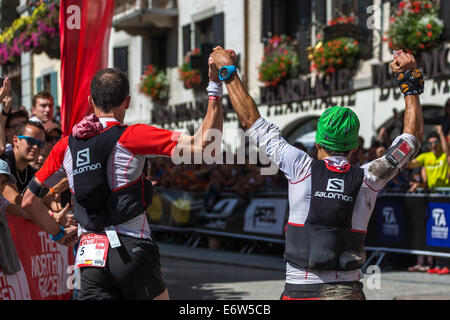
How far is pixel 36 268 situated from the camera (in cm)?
766

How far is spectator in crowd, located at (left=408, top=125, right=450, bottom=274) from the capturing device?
11891 millimetres

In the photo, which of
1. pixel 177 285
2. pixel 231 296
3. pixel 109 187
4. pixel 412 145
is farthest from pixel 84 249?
pixel 177 285

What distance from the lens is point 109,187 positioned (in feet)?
13.9

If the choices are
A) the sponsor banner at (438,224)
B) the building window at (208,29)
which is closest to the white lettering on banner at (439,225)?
the sponsor banner at (438,224)

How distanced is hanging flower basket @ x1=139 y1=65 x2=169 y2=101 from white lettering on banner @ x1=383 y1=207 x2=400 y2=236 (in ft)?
50.2

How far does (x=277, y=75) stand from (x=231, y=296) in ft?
37.9

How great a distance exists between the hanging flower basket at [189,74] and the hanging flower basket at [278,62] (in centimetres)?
347

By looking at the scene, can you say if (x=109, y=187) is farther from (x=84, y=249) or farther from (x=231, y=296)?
(x=231, y=296)

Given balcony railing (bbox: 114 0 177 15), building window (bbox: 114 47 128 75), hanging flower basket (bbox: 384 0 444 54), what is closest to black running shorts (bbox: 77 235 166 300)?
hanging flower basket (bbox: 384 0 444 54)

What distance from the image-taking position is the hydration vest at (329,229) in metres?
3.90

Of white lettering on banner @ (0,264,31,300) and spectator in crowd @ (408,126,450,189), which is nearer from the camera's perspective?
white lettering on banner @ (0,264,31,300)

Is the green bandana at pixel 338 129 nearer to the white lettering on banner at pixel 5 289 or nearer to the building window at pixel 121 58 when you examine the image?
the white lettering on banner at pixel 5 289

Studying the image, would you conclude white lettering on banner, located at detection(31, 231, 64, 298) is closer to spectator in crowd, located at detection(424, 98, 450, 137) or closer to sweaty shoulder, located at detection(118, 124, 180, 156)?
sweaty shoulder, located at detection(118, 124, 180, 156)

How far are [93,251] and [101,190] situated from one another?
34 centimetres
